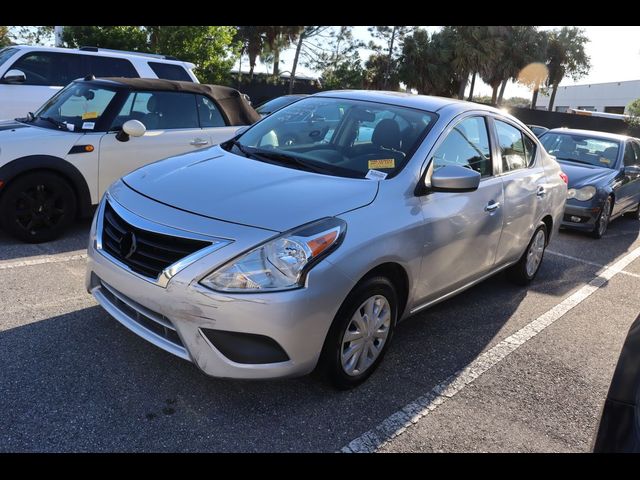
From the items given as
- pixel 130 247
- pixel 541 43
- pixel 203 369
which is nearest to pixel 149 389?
pixel 203 369

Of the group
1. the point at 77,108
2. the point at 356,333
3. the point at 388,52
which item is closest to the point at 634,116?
the point at 388,52

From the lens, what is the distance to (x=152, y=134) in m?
5.76

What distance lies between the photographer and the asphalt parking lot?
262 cm

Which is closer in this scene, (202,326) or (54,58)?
(202,326)

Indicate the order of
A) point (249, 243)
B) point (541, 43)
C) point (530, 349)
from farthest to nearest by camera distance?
point (541, 43), point (530, 349), point (249, 243)

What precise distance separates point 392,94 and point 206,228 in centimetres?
227

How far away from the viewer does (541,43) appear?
41.7 meters

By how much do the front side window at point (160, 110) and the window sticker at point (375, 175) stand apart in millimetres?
3315

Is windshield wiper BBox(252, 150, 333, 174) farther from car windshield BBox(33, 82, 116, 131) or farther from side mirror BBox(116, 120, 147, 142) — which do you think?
car windshield BBox(33, 82, 116, 131)

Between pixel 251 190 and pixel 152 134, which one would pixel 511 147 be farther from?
pixel 152 134

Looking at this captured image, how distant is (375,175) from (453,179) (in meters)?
0.48

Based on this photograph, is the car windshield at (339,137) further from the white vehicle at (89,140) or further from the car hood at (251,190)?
the white vehicle at (89,140)

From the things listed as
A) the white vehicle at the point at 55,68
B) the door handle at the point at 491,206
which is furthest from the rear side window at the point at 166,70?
the door handle at the point at 491,206

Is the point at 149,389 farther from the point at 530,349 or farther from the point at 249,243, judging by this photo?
the point at 530,349
